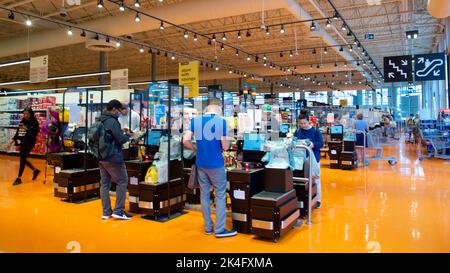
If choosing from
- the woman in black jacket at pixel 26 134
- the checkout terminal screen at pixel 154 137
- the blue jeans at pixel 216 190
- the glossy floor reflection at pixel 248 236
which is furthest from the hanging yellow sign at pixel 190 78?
the blue jeans at pixel 216 190

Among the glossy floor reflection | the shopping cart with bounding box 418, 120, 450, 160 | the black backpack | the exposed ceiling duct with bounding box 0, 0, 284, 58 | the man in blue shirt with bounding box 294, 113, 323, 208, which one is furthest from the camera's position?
the shopping cart with bounding box 418, 120, 450, 160

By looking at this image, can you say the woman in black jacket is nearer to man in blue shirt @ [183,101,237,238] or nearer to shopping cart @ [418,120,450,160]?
man in blue shirt @ [183,101,237,238]

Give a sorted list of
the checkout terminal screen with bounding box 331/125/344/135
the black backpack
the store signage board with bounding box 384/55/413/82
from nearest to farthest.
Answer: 1. the black backpack
2. the checkout terminal screen with bounding box 331/125/344/135
3. the store signage board with bounding box 384/55/413/82

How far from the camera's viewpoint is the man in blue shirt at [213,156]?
154 inches

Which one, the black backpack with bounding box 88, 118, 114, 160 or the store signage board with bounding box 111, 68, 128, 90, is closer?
the black backpack with bounding box 88, 118, 114, 160

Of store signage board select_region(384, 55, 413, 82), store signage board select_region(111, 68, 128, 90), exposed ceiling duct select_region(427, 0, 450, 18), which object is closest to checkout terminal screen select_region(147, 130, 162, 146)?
store signage board select_region(111, 68, 128, 90)

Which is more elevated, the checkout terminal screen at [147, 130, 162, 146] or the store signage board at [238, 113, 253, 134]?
the store signage board at [238, 113, 253, 134]

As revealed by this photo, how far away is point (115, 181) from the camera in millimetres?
4688

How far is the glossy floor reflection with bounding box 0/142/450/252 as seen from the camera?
367 centimetres

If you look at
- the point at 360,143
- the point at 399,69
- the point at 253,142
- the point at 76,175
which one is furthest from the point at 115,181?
the point at 399,69

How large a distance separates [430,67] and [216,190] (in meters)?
9.25

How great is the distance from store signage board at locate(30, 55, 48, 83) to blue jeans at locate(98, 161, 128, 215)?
19.2 ft

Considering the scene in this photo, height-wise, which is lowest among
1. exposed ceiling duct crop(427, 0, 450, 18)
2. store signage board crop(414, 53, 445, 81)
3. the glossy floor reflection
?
the glossy floor reflection
